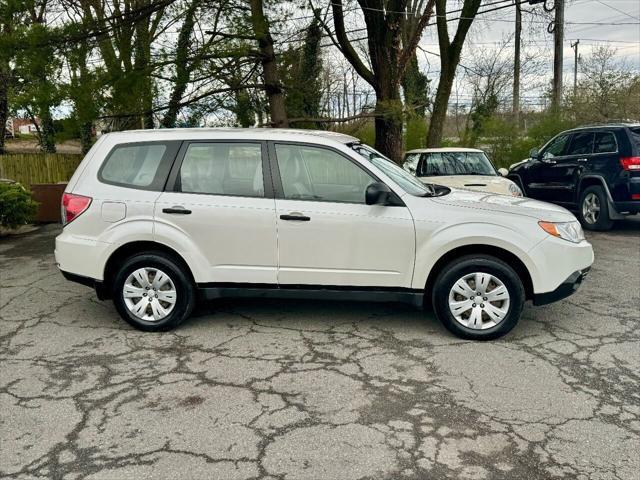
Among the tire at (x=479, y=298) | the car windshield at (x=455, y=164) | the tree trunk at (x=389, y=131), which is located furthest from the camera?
the tree trunk at (x=389, y=131)

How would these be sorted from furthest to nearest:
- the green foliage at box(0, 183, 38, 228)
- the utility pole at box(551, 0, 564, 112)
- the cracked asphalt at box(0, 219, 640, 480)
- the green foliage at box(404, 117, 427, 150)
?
the utility pole at box(551, 0, 564, 112) < the green foliage at box(404, 117, 427, 150) < the green foliage at box(0, 183, 38, 228) < the cracked asphalt at box(0, 219, 640, 480)

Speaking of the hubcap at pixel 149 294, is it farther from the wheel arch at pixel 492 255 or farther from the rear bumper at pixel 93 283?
the wheel arch at pixel 492 255

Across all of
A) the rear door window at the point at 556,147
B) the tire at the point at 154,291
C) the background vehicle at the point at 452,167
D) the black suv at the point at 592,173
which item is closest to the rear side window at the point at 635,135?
the black suv at the point at 592,173

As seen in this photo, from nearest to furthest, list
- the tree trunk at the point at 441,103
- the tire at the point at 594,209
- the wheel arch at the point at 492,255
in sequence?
the wheel arch at the point at 492,255 < the tire at the point at 594,209 < the tree trunk at the point at 441,103

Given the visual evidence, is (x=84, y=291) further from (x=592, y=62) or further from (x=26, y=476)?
(x=592, y=62)

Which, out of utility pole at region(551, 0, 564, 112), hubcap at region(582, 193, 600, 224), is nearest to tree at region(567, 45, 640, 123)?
utility pole at region(551, 0, 564, 112)

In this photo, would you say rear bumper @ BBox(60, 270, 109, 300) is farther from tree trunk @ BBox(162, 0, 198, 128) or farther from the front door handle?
tree trunk @ BBox(162, 0, 198, 128)

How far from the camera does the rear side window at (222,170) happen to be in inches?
199

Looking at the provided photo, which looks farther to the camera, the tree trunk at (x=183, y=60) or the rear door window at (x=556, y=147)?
the rear door window at (x=556, y=147)

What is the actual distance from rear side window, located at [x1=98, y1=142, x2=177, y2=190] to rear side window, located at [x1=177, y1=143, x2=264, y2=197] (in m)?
0.18

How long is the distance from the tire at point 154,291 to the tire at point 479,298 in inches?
86.9

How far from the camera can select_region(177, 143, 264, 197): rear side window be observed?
16.6 feet

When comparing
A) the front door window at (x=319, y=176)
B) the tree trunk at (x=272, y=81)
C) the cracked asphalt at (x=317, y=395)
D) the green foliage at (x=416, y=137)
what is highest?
the tree trunk at (x=272, y=81)

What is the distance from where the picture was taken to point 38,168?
1623 cm
